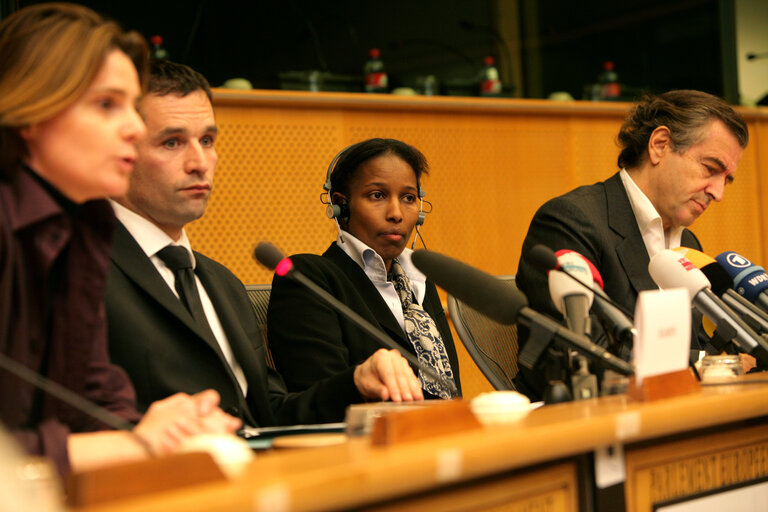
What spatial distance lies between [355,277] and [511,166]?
194 cm

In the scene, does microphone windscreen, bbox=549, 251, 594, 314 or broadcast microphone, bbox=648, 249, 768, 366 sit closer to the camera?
microphone windscreen, bbox=549, 251, 594, 314

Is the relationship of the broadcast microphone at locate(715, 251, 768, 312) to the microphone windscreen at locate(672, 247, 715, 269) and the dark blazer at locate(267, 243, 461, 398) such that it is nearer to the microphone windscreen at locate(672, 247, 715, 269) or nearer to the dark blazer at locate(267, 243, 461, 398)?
the microphone windscreen at locate(672, 247, 715, 269)

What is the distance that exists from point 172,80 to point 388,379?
78 centimetres

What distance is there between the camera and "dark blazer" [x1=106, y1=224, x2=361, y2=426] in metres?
1.52

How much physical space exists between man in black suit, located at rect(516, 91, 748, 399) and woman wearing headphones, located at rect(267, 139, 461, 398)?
0.26 metres

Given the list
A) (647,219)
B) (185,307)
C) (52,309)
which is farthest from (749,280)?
(52,309)

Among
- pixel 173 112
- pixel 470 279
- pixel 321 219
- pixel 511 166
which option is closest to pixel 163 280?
pixel 173 112

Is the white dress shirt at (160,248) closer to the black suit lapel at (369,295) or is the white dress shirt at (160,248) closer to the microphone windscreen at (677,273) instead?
the black suit lapel at (369,295)

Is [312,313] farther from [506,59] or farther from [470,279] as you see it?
[506,59]

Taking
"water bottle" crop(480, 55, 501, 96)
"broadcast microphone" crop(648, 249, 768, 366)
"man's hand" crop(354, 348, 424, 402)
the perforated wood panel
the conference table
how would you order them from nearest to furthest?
the conference table
"man's hand" crop(354, 348, 424, 402)
"broadcast microphone" crop(648, 249, 768, 366)
the perforated wood panel
"water bottle" crop(480, 55, 501, 96)

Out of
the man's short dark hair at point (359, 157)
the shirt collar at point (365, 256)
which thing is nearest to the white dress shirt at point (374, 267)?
the shirt collar at point (365, 256)

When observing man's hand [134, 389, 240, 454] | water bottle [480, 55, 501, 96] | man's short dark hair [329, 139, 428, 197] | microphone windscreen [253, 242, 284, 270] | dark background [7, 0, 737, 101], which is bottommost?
man's hand [134, 389, 240, 454]

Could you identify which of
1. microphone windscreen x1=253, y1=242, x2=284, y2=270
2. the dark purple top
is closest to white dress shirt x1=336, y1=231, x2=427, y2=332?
microphone windscreen x1=253, y1=242, x2=284, y2=270

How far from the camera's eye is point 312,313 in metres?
1.91
